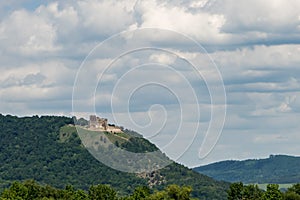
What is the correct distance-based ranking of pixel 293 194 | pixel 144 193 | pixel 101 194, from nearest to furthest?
pixel 293 194 → pixel 144 193 → pixel 101 194

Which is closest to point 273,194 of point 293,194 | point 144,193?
point 293,194

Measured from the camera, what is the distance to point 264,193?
157250 mm

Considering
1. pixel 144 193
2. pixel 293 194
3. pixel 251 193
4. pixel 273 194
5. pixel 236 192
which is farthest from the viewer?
pixel 236 192

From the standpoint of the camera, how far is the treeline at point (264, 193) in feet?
498

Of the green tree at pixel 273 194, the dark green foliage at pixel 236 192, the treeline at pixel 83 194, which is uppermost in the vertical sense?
the dark green foliage at pixel 236 192

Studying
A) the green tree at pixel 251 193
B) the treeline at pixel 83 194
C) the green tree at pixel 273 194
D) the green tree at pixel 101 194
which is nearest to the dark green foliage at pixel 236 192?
the green tree at pixel 251 193

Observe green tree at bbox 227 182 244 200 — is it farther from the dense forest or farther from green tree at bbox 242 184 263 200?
green tree at bbox 242 184 263 200

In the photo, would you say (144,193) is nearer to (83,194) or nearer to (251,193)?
(83,194)

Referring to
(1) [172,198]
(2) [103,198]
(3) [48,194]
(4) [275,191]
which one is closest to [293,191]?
(4) [275,191]

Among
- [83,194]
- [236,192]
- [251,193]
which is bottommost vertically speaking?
[83,194]

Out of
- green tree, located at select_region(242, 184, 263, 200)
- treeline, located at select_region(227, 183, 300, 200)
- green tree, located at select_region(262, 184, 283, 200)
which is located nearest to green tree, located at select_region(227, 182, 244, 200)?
treeline, located at select_region(227, 183, 300, 200)

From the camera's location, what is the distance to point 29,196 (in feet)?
521

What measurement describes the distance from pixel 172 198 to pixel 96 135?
35.9 m

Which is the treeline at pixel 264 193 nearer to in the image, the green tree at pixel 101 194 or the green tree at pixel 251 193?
the green tree at pixel 251 193
